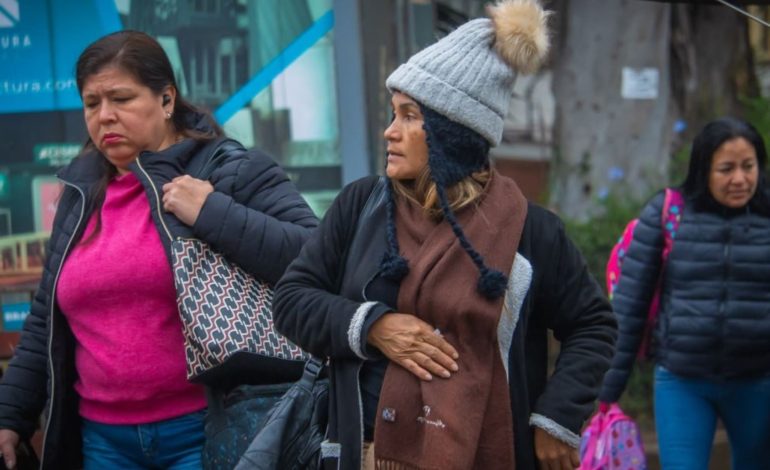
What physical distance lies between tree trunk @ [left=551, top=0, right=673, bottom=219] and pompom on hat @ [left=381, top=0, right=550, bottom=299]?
5.25 metres

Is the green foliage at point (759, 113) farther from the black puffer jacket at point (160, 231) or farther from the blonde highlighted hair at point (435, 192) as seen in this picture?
the blonde highlighted hair at point (435, 192)

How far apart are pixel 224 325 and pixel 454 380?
744 mm

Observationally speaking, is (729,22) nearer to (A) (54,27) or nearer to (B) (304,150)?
(B) (304,150)

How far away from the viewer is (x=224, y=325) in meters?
3.43

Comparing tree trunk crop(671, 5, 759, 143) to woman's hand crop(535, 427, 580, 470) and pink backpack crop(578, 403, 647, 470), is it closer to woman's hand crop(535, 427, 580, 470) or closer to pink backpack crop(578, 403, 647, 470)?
pink backpack crop(578, 403, 647, 470)

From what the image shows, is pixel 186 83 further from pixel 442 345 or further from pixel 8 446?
pixel 442 345

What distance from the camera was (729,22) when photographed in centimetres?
886

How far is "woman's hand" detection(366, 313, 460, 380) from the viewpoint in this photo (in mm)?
2955

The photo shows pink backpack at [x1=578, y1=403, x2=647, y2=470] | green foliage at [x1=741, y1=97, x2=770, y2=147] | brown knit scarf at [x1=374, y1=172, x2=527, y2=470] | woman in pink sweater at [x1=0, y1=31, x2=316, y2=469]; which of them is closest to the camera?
brown knit scarf at [x1=374, y1=172, x2=527, y2=470]

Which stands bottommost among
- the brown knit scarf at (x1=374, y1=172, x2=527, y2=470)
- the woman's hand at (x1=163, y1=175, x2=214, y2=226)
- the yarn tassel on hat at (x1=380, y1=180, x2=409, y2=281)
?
the brown knit scarf at (x1=374, y1=172, x2=527, y2=470)

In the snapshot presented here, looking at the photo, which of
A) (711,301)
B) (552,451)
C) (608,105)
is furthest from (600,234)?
(552,451)

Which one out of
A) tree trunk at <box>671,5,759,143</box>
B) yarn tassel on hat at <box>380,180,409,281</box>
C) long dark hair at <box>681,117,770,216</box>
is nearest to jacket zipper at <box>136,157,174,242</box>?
yarn tassel on hat at <box>380,180,409,281</box>

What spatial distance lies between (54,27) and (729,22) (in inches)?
185

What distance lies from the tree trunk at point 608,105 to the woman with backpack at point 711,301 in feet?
9.49
